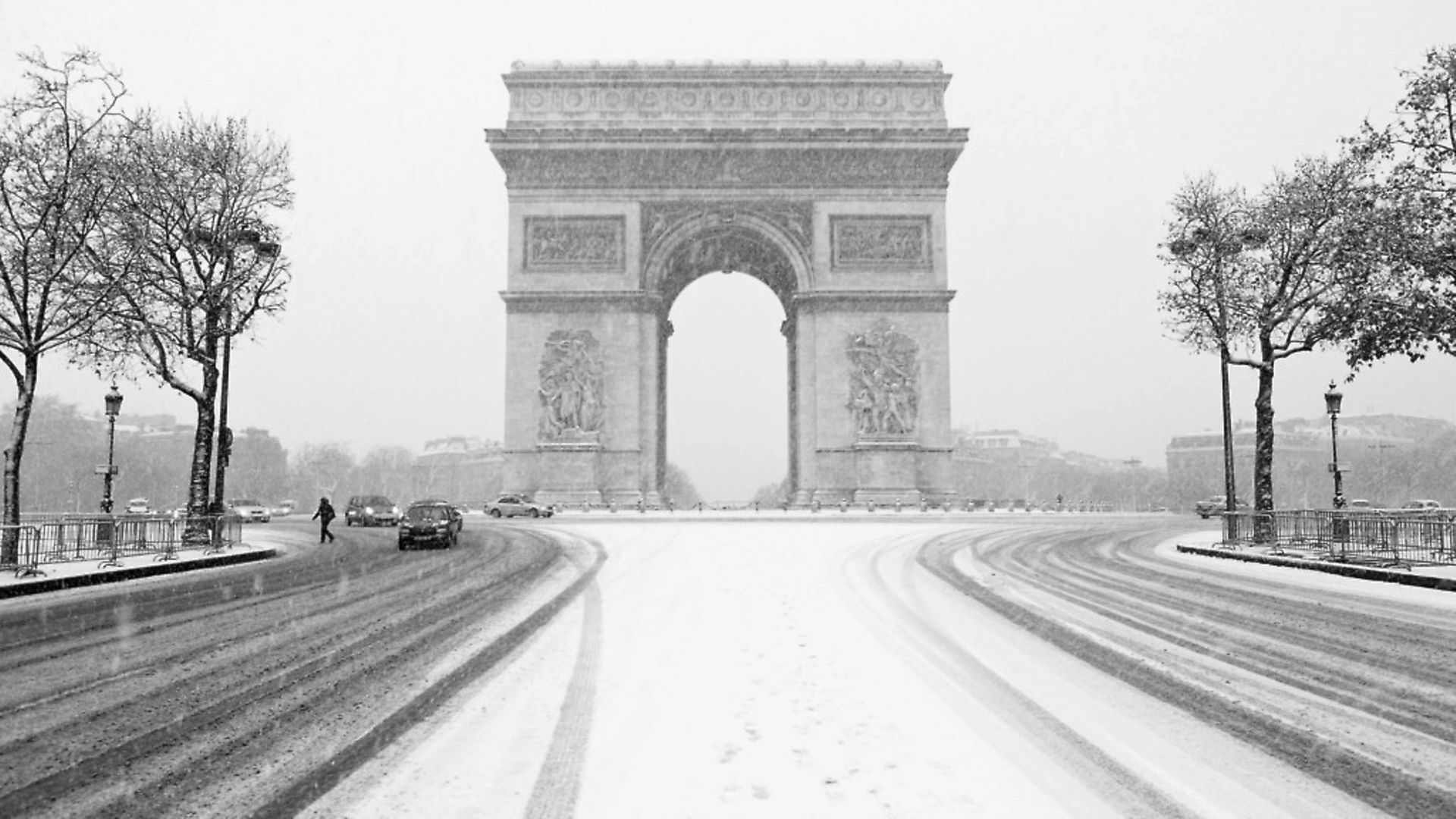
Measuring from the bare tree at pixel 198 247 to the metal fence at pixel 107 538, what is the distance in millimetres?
2183

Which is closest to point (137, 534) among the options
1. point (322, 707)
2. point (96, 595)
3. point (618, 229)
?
point (96, 595)

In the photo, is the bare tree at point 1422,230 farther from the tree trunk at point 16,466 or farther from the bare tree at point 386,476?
the bare tree at point 386,476

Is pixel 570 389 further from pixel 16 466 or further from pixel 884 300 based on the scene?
pixel 16 466

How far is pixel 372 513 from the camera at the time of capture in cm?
3953

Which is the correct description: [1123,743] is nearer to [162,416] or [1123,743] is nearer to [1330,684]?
[1330,684]

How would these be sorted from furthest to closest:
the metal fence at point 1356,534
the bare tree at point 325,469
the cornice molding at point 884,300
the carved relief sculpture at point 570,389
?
the bare tree at point 325,469
the cornice molding at point 884,300
the carved relief sculpture at point 570,389
the metal fence at point 1356,534

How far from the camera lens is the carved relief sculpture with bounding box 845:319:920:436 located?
136 feet

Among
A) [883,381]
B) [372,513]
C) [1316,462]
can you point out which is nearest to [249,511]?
[372,513]

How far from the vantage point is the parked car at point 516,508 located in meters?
37.5

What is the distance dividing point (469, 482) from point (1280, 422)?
11405cm

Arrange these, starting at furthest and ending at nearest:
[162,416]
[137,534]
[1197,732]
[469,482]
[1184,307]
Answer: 1. [162,416]
2. [469,482]
3. [1184,307]
4. [137,534]
5. [1197,732]

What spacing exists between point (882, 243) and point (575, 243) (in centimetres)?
1314

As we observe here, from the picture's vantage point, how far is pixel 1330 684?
681cm

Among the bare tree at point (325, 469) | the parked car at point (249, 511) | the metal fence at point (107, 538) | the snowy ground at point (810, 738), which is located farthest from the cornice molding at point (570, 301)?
the bare tree at point (325, 469)
